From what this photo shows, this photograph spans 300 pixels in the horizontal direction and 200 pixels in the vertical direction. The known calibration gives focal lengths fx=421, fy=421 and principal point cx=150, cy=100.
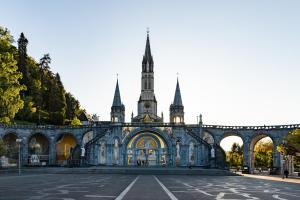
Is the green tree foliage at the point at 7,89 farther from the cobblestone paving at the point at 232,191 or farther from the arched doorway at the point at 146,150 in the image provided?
the cobblestone paving at the point at 232,191

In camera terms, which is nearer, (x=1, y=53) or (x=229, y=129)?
(x=1, y=53)

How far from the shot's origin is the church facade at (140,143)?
7112 cm

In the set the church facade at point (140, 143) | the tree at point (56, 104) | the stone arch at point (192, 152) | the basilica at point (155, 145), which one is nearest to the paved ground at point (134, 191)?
the church facade at point (140, 143)

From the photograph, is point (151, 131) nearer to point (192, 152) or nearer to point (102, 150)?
point (192, 152)

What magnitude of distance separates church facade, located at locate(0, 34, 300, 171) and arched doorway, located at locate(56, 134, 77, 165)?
1.23 meters

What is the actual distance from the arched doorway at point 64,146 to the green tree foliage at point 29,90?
7.81m

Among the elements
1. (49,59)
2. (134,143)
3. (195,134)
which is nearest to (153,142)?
(134,143)

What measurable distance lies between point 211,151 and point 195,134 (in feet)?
21.1

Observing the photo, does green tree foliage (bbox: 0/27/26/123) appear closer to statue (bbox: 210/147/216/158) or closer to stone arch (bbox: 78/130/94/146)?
stone arch (bbox: 78/130/94/146)

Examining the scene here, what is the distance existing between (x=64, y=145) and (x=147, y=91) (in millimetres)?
50007

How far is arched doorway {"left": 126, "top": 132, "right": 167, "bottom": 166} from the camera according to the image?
76.2 meters

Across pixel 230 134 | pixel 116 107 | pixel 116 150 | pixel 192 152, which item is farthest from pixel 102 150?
pixel 116 107

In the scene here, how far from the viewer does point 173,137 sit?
244 feet

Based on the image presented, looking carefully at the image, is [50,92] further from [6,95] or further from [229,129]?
[229,129]
